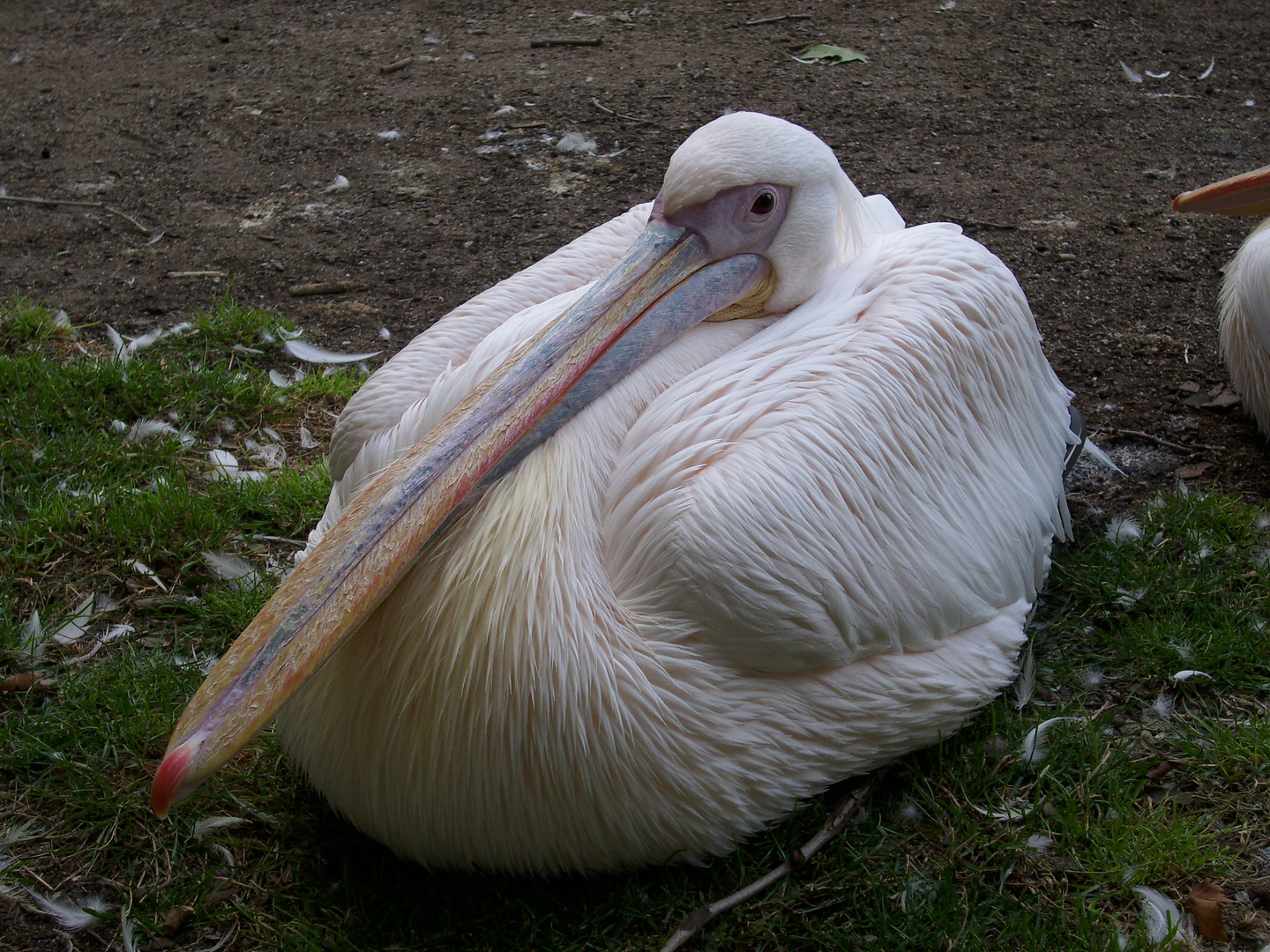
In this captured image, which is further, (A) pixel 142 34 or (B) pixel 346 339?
(A) pixel 142 34

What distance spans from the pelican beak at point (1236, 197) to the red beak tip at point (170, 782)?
273 centimetres

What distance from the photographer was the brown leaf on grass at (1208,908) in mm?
1845

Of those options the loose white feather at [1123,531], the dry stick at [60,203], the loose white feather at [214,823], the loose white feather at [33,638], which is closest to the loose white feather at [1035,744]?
the loose white feather at [1123,531]

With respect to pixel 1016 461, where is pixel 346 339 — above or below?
below

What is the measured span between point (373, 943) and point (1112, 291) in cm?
303

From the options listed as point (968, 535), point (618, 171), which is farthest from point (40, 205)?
point (968, 535)

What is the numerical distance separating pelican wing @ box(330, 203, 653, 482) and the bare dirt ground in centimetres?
127

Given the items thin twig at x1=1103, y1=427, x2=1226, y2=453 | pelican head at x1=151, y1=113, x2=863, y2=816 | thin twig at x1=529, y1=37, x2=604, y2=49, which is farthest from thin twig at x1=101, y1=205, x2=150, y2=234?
thin twig at x1=1103, y1=427, x2=1226, y2=453

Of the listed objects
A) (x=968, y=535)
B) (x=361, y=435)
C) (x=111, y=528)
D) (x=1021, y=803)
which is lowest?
(x=1021, y=803)

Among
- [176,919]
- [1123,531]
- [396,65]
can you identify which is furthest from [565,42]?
[176,919]

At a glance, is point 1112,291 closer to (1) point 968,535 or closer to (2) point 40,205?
(1) point 968,535

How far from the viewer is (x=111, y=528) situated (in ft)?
9.20

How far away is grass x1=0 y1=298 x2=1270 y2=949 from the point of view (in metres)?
1.92

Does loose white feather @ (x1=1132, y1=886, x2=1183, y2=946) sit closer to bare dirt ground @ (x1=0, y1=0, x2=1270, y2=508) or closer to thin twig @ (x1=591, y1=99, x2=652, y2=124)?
bare dirt ground @ (x1=0, y1=0, x2=1270, y2=508)
